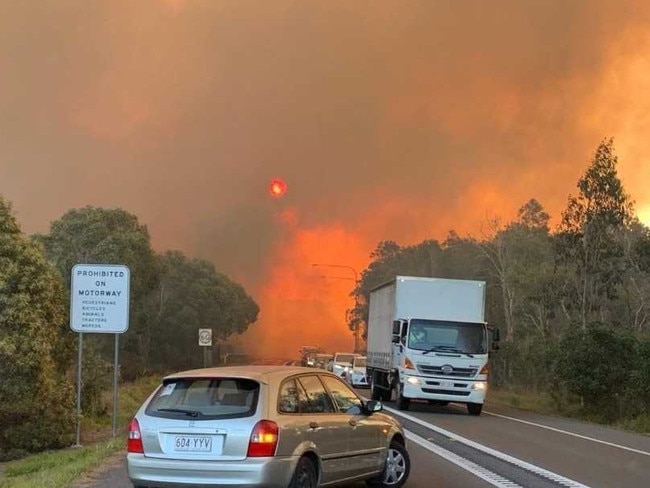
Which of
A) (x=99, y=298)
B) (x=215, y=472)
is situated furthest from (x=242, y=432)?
(x=99, y=298)

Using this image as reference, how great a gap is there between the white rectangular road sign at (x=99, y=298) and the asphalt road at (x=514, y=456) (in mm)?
3223

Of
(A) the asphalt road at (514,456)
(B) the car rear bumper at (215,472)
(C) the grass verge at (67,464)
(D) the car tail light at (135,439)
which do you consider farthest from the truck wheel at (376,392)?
(B) the car rear bumper at (215,472)

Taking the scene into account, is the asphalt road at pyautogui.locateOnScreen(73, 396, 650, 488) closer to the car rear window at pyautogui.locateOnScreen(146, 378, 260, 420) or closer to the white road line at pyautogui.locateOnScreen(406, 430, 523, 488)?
the white road line at pyautogui.locateOnScreen(406, 430, 523, 488)

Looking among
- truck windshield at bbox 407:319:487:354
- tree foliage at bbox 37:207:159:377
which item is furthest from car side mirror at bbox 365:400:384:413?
tree foliage at bbox 37:207:159:377

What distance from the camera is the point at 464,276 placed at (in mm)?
76625

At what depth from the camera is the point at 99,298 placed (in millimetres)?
15047

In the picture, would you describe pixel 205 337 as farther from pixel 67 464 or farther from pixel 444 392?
pixel 67 464

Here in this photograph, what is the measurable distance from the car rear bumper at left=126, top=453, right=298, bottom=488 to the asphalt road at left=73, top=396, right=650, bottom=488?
2.40m

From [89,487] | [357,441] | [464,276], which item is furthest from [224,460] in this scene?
[464,276]

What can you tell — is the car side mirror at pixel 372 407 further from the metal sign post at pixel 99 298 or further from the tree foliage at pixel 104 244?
the tree foliage at pixel 104 244

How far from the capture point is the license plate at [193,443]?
7.29 m

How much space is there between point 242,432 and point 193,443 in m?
0.51

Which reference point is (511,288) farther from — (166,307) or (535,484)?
(535,484)

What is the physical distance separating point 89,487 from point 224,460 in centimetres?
327
